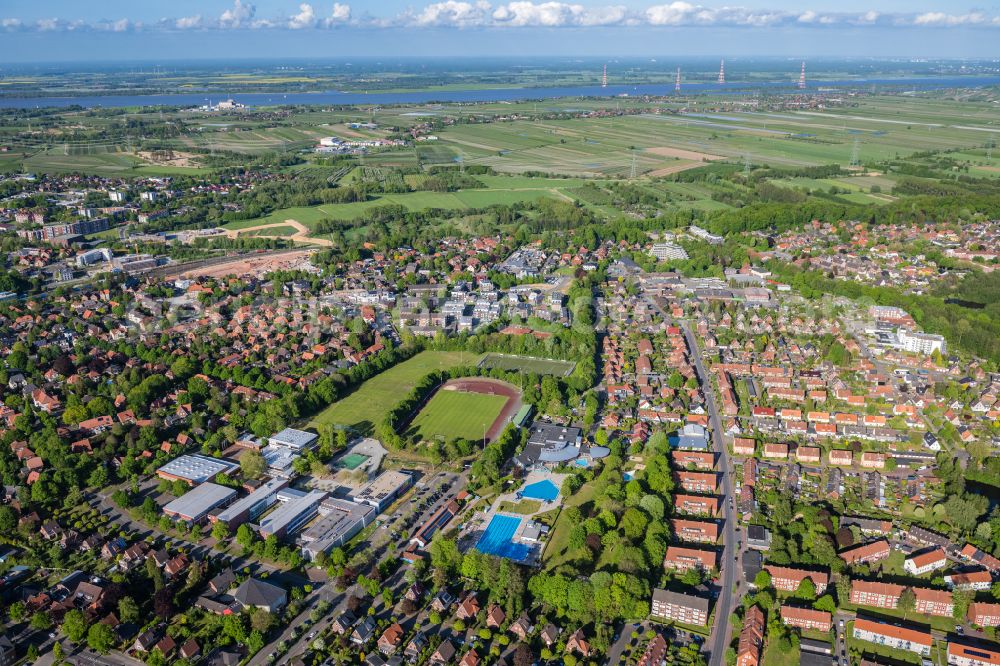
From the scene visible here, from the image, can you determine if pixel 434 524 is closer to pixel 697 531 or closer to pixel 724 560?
pixel 697 531

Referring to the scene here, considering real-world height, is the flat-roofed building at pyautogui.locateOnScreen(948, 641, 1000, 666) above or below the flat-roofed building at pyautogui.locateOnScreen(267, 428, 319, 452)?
below

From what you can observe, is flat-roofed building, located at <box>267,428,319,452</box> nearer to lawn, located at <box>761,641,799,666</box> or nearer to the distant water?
lawn, located at <box>761,641,799,666</box>

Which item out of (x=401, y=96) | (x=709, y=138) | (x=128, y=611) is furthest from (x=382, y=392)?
(x=401, y=96)

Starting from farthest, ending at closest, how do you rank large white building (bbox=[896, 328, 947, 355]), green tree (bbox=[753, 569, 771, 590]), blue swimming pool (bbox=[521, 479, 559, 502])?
large white building (bbox=[896, 328, 947, 355]) < blue swimming pool (bbox=[521, 479, 559, 502]) < green tree (bbox=[753, 569, 771, 590])

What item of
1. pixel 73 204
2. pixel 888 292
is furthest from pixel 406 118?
pixel 888 292

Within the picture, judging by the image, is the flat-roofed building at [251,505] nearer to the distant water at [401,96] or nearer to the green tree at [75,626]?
the green tree at [75,626]

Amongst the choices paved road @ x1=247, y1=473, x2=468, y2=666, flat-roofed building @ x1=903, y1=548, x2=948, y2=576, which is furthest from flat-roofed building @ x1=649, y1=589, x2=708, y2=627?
paved road @ x1=247, y1=473, x2=468, y2=666

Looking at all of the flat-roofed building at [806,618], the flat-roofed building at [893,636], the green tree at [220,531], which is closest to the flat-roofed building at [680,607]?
the flat-roofed building at [806,618]
